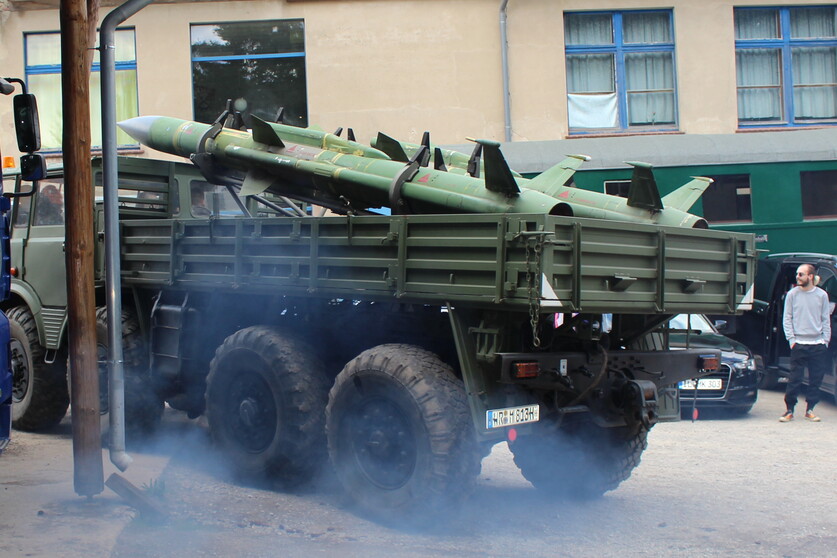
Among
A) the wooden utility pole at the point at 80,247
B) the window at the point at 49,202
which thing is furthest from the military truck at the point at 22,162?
the window at the point at 49,202

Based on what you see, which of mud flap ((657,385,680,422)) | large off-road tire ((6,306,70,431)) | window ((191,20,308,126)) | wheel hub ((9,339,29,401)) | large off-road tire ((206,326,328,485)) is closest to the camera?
large off-road tire ((206,326,328,485))

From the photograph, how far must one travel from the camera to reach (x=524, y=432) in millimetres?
6227

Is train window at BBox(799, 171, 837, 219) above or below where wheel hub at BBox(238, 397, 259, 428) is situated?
above

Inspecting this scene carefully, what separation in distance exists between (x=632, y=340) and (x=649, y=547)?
1599mm

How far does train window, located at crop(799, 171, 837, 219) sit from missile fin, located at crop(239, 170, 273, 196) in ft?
30.5

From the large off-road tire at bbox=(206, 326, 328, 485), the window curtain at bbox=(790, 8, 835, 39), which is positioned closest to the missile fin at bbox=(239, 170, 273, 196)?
the large off-road tire at bbox=(206, 326, 328, 485)

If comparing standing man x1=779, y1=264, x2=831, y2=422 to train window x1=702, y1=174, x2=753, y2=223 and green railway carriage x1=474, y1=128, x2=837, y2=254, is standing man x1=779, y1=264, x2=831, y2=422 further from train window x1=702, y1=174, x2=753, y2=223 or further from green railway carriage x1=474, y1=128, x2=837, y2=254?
train window x1=702, y1=174, x2=753, y2=223

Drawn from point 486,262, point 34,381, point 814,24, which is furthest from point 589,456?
point 814,24

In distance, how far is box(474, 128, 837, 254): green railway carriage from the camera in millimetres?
14586

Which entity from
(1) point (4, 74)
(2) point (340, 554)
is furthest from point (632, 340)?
(1) point (4, 74)

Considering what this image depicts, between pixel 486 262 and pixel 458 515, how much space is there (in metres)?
1.63

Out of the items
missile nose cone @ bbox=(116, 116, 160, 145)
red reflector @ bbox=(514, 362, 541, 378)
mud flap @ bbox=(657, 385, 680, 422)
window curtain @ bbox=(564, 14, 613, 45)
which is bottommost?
mud flap @ bbox=(657, 385, 680, 422)

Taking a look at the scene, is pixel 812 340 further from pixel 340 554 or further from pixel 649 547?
pixel 340 554

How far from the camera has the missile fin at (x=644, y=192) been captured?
293 inches
